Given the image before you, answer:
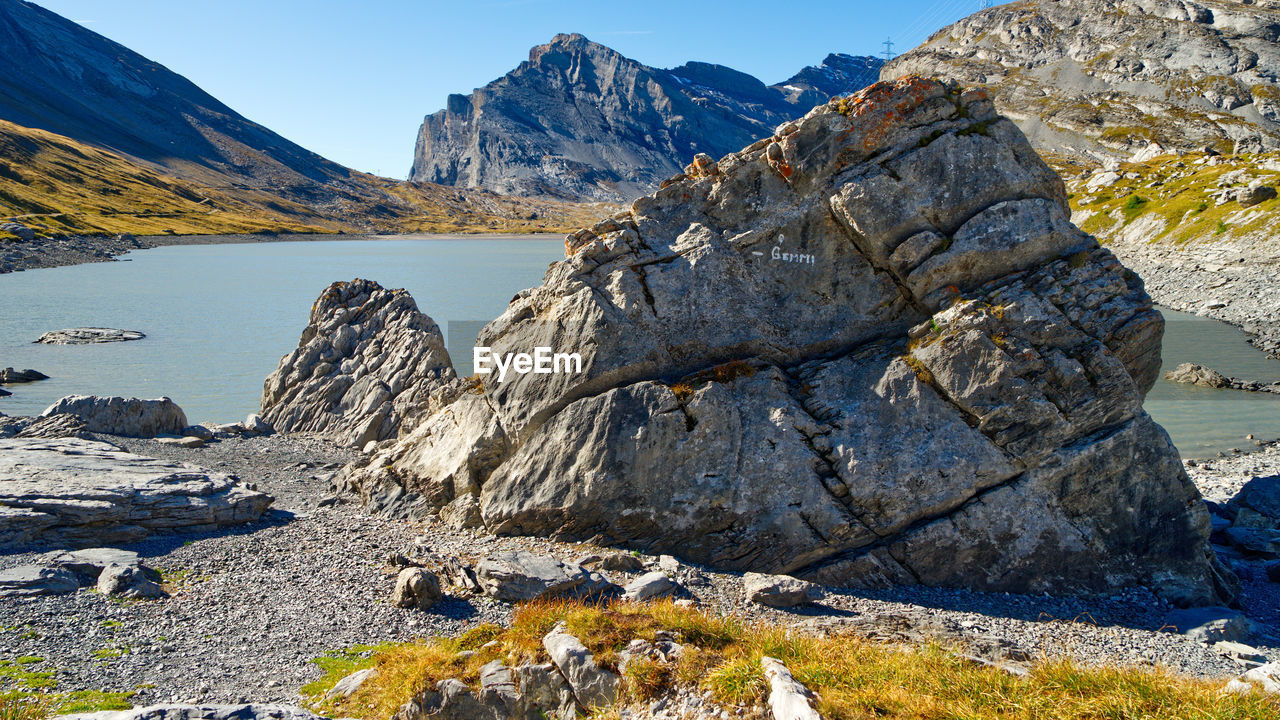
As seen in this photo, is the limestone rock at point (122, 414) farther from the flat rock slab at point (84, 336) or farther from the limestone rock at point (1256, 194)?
the limestone rock at point (1256, 194)

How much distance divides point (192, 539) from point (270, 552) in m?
3.01

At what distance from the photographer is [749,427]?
68.9ft

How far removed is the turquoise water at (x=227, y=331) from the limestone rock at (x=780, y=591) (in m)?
28.4

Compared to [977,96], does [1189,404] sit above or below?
below

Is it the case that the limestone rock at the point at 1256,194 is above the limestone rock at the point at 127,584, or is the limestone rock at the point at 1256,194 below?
above

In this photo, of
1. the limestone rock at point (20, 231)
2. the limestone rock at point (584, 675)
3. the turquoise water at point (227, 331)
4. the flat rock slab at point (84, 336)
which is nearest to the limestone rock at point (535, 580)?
the limestone rock at point (584, 675)

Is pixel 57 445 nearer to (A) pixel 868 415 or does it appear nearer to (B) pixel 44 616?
(B) pixel 44 616

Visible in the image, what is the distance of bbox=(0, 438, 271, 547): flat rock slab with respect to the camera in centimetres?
2136

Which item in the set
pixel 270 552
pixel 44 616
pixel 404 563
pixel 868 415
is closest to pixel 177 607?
pixel 44 616

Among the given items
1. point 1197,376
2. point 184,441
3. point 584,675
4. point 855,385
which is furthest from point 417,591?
point 1197,376

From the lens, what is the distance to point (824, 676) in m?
11.4

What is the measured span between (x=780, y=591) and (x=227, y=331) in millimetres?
70716

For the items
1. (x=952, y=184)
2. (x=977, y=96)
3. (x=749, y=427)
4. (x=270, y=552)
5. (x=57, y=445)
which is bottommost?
(x=270, y=552)

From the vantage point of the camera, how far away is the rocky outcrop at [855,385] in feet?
63.9
